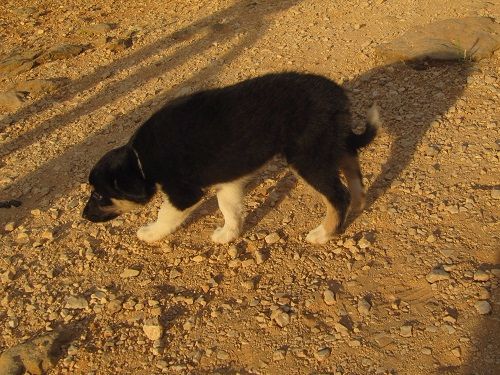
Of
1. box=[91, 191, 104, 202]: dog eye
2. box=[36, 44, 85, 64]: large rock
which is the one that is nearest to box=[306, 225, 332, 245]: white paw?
box=[91, 191, 104, 202]: dog eye

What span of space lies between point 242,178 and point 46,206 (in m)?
2.20

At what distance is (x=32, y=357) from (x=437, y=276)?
297 centimetres

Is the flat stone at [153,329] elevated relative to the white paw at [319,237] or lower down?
elevated

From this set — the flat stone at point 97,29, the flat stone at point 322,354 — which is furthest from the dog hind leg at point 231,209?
the flat stone at point 97,29

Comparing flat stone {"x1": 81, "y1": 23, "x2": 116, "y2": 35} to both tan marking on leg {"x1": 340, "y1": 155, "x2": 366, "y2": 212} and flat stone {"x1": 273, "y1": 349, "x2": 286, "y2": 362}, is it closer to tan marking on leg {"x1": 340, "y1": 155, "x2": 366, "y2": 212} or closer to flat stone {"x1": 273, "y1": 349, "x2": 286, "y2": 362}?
tan marking on leg {"x1": 340, "y1": 155, "x2": 366, "y2": 212}

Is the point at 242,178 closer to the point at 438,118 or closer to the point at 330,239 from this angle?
the point at 330,239

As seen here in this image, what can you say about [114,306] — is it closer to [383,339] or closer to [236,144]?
[236,144]

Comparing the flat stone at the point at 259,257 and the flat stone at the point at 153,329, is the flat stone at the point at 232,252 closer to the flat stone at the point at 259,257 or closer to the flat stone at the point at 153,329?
the flat stone at the point at 259,257

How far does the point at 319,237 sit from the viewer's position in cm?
486

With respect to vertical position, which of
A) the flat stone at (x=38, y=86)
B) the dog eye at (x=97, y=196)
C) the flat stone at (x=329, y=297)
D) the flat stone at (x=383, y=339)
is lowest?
the flat stone at (x=383, y=339)

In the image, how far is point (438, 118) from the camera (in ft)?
20.1

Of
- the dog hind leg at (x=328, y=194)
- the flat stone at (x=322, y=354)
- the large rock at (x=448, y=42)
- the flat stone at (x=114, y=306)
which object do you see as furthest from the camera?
the large rock at (x=448, y=42)

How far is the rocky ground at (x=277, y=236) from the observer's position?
13.3 feet

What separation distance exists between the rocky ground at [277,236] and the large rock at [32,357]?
1 centimetres
